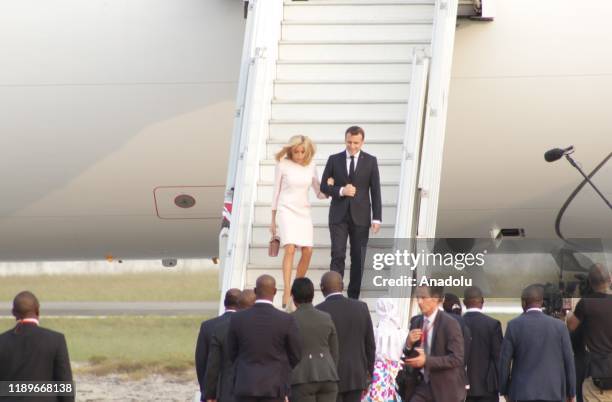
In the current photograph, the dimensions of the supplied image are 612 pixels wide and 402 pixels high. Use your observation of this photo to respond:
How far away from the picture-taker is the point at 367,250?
463 inches

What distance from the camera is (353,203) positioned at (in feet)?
37.7

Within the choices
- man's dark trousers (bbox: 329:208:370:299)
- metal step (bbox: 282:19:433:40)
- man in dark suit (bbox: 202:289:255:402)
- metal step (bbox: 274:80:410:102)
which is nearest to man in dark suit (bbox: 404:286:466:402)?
man in dark suit (bbox: 202:289:255:402)

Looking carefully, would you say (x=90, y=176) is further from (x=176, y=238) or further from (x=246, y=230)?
(x=246, y=230)

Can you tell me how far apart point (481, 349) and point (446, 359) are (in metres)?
1.70

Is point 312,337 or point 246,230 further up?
point 246,230

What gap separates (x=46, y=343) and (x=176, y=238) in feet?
23.8

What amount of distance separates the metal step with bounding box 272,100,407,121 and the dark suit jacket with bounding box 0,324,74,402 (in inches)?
182

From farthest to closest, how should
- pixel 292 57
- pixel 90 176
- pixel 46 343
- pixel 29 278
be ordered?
pixel 29 278 < pixel 90 176 < pixel 292 57 < pixel 46 343

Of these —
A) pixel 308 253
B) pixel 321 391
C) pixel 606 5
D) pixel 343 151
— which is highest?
pixel 606 5

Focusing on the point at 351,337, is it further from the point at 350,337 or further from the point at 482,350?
the point at 482,350

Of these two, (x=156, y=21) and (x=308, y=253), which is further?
(x=156, y=21)

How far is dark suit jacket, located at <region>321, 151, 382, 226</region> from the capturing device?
11484 millimetres

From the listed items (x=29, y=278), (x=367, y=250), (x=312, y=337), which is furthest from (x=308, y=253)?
(x=29, y=278)

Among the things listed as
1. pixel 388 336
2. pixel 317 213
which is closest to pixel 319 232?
pixel 317 213
